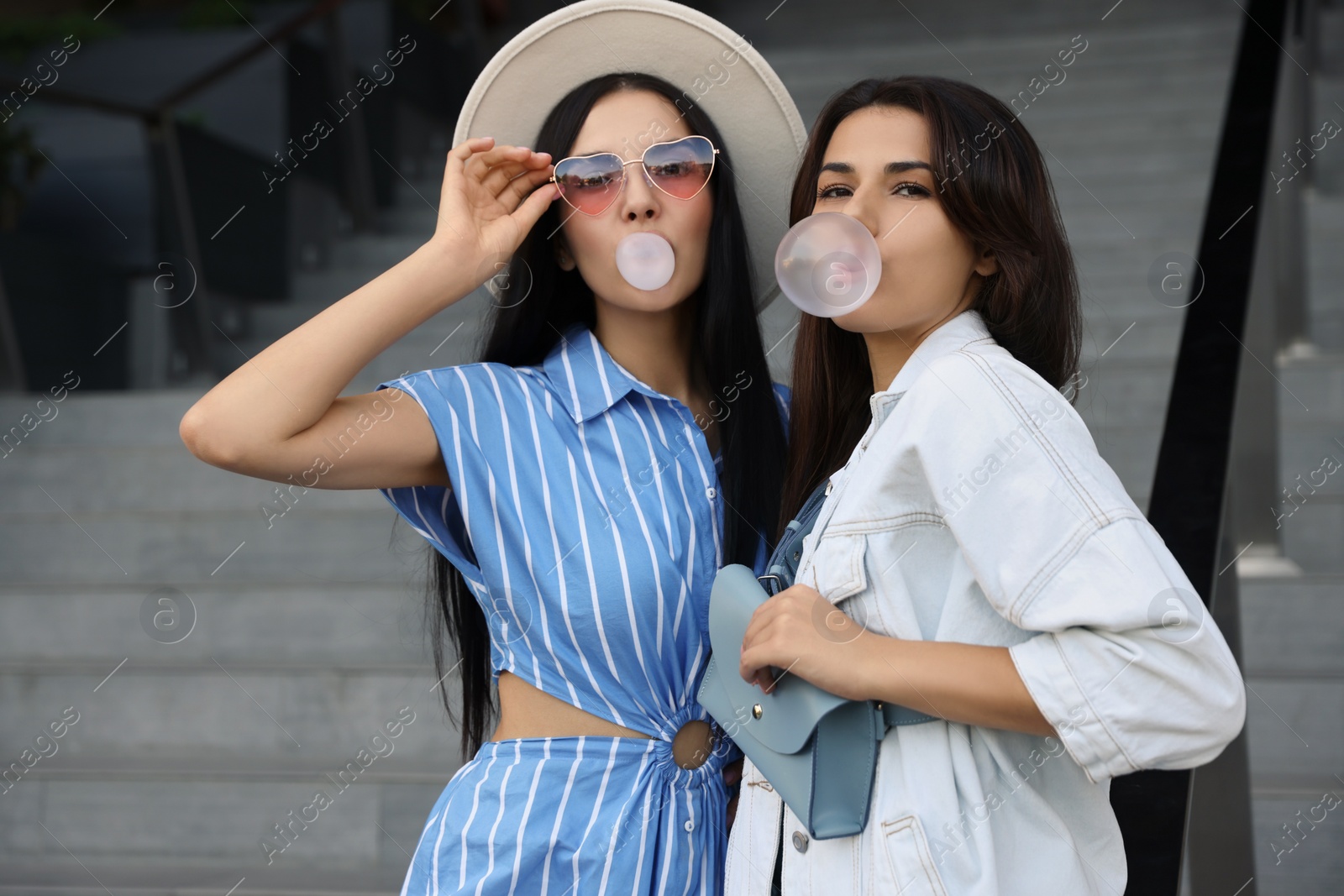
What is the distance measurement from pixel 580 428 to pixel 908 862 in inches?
24.1

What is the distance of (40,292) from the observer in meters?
3.92

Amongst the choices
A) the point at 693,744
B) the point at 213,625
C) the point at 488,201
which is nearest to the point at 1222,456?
the point at 693,744

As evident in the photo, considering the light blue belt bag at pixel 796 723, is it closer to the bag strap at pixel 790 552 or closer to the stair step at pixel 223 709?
the bag strap at pixel 790 552

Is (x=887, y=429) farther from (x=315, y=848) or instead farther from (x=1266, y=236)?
(x=315, y=848)

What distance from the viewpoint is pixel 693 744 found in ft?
4.25

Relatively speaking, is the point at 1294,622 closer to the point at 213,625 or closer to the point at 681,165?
the point at 681,165

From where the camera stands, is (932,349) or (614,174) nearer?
(932,349)

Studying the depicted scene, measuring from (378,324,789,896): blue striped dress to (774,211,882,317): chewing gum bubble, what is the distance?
365mm

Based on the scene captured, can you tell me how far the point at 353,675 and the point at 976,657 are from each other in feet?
5.96

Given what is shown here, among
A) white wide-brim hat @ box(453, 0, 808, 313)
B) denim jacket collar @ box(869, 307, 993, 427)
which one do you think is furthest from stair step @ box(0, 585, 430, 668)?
denim jacket collar @ box(869, 307, 993, 427)

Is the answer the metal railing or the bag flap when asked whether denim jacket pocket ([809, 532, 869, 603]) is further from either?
the metal railing

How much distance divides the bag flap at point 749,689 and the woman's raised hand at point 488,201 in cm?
46

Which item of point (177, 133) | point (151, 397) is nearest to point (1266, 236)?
point (151, 397)

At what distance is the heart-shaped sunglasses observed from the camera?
1.34 m
